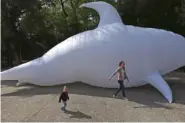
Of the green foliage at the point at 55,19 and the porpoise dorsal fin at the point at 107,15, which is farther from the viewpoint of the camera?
the green foliage at the point at 55,19

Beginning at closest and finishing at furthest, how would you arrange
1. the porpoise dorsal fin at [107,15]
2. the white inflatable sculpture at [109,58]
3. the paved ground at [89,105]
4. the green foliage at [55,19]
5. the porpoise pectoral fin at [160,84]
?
1. the paved ground at [89,105]
2. the porpoise pectoral fin at [160,84]
3. the white inflatable sculpture at [109,58]
4. the porpoise dorsal fin at [107,15]
5. the green foliage at [55,19]

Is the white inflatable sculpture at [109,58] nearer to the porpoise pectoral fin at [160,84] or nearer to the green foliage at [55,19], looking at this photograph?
the porpoise pectoral fin at [160,84]

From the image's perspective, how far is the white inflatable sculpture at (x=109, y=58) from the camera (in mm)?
13086

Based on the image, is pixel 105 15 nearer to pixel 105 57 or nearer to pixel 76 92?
pixel 105 57

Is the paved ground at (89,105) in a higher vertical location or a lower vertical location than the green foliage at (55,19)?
lower

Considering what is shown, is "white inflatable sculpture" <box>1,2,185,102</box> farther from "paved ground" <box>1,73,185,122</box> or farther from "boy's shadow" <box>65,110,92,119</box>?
"boy's shadow" <box>65,110,92,119</box>

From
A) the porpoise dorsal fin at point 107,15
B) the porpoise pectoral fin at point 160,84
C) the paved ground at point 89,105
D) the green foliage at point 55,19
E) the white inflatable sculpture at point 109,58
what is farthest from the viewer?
the green foliage at point 55,19

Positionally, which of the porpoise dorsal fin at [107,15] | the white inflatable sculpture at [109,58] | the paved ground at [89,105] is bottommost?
the paved ground at [89,105]

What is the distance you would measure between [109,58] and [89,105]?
3069 mm

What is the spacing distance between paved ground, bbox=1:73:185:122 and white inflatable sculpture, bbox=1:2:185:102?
544 mm

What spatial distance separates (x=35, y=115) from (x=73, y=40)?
17.9ft

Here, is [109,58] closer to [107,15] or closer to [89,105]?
[107,15]

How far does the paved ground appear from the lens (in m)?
9.30

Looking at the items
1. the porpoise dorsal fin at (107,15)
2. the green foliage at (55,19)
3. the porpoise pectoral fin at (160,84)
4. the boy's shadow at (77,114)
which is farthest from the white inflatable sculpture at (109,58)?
the green foliage at (55,19)
